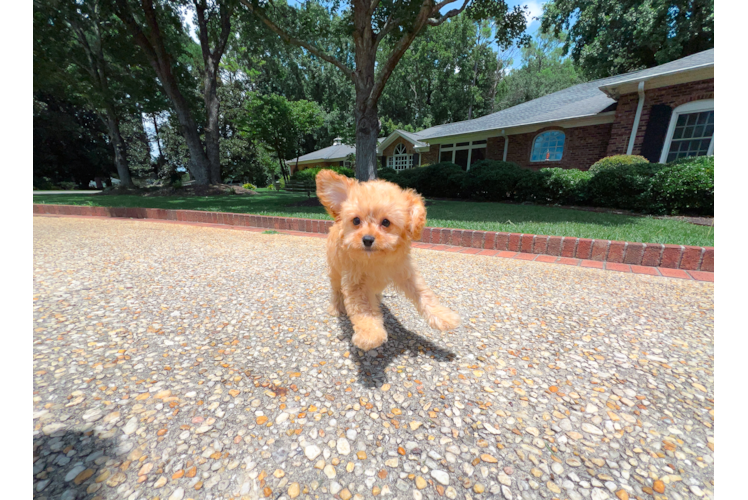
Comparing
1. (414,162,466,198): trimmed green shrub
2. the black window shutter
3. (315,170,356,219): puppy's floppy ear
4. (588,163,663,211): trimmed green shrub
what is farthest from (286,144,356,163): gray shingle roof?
(315,170,356,219): puppy's floppy ear

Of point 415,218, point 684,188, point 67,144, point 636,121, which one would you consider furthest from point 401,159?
Answer: point 67,144

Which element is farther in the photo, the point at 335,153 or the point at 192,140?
the point at 335,153

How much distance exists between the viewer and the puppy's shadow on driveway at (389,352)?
245 cm

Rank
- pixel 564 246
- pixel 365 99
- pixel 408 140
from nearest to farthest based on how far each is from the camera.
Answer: pixel 564 246 < pixel 365 99 < pixel 408 140

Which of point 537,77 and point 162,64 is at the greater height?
point 537,77

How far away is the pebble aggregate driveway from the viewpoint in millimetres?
1693

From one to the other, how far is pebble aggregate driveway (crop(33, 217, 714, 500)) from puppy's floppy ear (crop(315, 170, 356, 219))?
49.0 inches

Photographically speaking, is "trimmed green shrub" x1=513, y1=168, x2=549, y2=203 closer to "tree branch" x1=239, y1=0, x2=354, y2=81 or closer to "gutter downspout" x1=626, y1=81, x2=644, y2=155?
"gutter downspout" x1=626, y1=81, x2=644, y2=155

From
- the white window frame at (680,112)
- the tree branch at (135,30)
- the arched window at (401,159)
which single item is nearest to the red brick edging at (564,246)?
the white window frame at (680,112)

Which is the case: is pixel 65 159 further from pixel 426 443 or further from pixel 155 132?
pixel 426 443

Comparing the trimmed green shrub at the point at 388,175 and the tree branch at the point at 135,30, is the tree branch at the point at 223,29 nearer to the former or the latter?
the tree branch at the point at 135,30

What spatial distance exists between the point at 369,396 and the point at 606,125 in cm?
1759

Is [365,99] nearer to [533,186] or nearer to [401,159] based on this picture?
[533,186]

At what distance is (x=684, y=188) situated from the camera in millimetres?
8023
